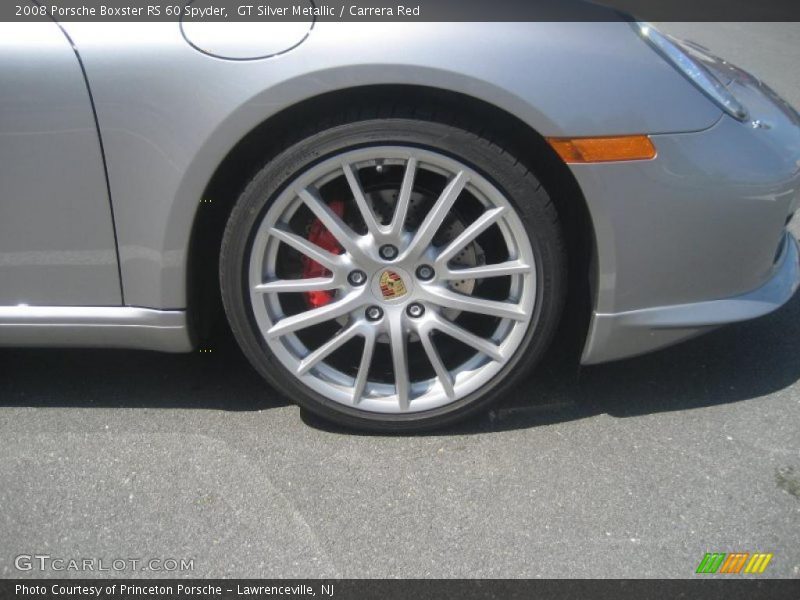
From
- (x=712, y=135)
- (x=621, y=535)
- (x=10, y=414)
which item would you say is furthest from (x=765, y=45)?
(x=10, y=414)

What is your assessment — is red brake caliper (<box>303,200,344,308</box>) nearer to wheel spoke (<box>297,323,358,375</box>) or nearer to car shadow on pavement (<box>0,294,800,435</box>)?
wheel spoke (<box>297,323,358,375</box>)

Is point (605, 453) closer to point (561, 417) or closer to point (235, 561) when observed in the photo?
point (561, 417)

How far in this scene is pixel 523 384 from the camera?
2729 millimetres

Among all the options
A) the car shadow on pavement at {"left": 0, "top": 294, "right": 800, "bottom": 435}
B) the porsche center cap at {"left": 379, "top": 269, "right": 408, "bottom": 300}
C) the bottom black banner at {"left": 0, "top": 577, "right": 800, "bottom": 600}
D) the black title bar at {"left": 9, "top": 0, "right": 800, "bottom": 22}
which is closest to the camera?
the bottom black banner at {"left": 0, "top": 577, "right": 800, "bottom": 600}

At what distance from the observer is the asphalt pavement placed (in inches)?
82.6

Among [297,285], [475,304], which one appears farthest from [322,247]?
[475,304]

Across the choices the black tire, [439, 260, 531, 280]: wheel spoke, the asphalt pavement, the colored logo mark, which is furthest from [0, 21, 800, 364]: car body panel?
the colored logo mark

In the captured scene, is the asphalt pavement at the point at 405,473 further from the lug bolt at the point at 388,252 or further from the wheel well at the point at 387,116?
the lug bolt at the point at 388,252

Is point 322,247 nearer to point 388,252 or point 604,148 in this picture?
point 388,252

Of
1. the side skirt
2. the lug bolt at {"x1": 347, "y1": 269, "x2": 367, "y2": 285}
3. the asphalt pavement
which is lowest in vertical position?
the asphalt pavement

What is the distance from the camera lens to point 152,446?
2473 mm

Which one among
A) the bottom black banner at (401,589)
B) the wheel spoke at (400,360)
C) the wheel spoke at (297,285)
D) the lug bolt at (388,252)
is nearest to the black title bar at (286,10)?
the lug bolt at (388,252)

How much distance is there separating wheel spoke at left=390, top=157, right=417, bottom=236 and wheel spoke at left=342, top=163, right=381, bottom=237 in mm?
48

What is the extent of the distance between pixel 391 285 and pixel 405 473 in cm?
52
